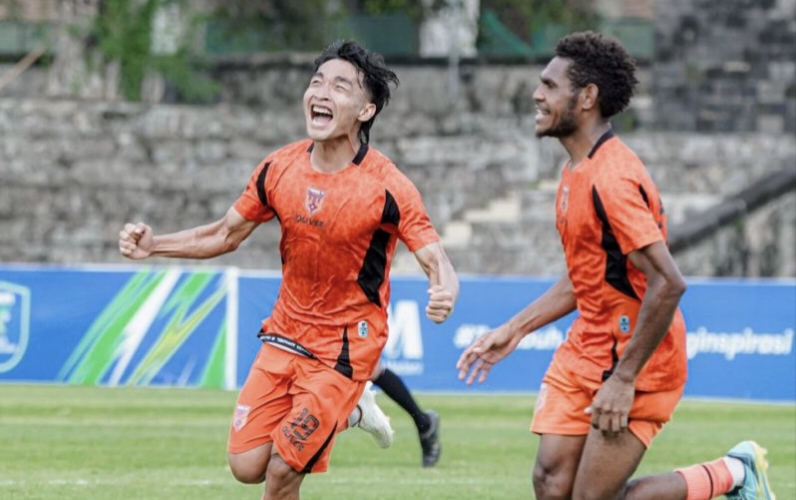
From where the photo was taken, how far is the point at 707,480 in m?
8.97

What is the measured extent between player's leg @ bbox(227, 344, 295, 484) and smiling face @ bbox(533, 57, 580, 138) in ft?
5.36

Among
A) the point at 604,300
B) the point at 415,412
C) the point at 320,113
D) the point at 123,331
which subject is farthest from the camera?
the point at 123,331

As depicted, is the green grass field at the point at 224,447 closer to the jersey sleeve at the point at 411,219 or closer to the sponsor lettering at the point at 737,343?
the sponsor lettering at the point at 737,343

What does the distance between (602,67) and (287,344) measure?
195 cm

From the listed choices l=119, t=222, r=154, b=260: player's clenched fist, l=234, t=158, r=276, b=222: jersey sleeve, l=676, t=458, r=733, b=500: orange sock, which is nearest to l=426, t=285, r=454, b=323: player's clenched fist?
l=234, t=158, r=276, b=222: jersey sleeve

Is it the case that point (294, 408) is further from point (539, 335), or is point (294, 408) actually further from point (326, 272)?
point (539, 335)

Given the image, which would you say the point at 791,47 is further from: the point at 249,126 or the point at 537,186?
the point at 249,126

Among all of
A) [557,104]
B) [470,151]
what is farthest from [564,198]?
[470,151]

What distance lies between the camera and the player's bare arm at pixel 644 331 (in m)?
7.95

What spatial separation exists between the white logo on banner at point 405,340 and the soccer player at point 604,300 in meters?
11.5

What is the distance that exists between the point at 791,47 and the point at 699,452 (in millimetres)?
19217

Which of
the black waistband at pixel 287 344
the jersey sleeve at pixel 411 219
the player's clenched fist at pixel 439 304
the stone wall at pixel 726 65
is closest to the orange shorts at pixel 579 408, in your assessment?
the player's clenched fist at pixel 439 304

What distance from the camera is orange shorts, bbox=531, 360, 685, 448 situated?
8250mm

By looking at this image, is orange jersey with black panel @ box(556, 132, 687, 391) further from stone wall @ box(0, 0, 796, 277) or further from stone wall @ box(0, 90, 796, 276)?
stone wall @ box(0, 90, 796, 276)
